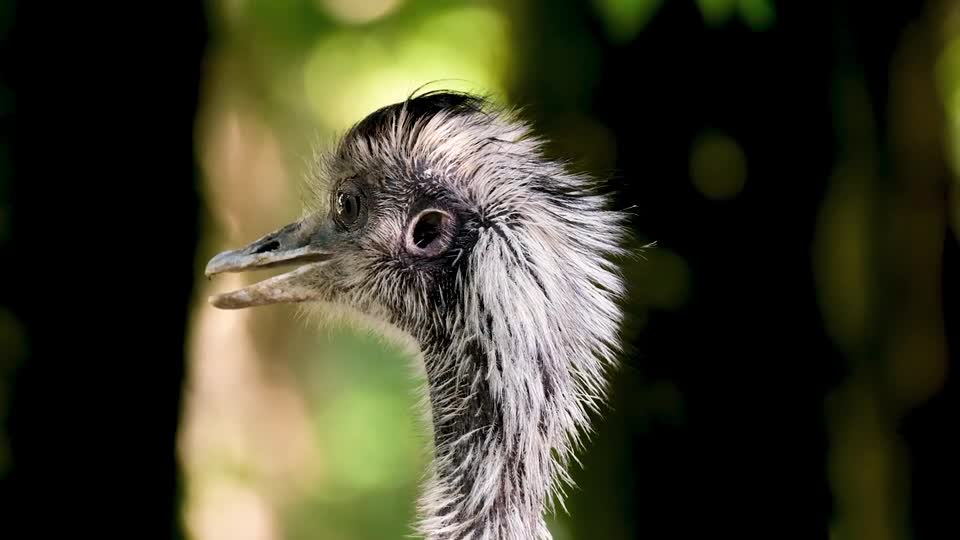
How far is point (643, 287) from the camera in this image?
5.93ft

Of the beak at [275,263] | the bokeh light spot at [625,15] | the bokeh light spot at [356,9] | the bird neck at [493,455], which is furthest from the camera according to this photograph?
the bokeh light spot at [356,9]

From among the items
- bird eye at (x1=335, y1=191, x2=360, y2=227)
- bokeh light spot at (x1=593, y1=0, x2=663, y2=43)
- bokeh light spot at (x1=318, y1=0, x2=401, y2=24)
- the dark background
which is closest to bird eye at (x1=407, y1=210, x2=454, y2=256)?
bird eye at (x1=335, y1=191, x2=360, y2=227)

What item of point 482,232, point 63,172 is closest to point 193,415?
point 63,172

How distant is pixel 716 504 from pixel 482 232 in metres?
1.01

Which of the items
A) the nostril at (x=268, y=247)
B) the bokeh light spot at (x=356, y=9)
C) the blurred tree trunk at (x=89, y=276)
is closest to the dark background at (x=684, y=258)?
the blurred tree trunk at (x=89, y=276)

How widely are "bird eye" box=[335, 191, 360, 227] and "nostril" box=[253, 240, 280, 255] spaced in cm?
10

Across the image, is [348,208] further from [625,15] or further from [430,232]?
[625,15]

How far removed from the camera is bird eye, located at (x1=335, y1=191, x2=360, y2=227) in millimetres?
1312

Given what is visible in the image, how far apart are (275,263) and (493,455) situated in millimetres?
398

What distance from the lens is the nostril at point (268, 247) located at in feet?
4.13

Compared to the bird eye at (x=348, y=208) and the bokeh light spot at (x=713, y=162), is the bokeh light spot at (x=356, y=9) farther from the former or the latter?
the bird eye at (x=348, y=208)

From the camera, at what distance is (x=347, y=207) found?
1.32m

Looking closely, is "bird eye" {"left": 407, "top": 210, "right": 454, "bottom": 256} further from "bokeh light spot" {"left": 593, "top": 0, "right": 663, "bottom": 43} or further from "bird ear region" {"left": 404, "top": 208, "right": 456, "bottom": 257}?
"bokeh light spot" {"left": 593, "top": 0, "right": 663, "bottom": 43}

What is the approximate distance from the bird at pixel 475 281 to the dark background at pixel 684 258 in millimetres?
592
